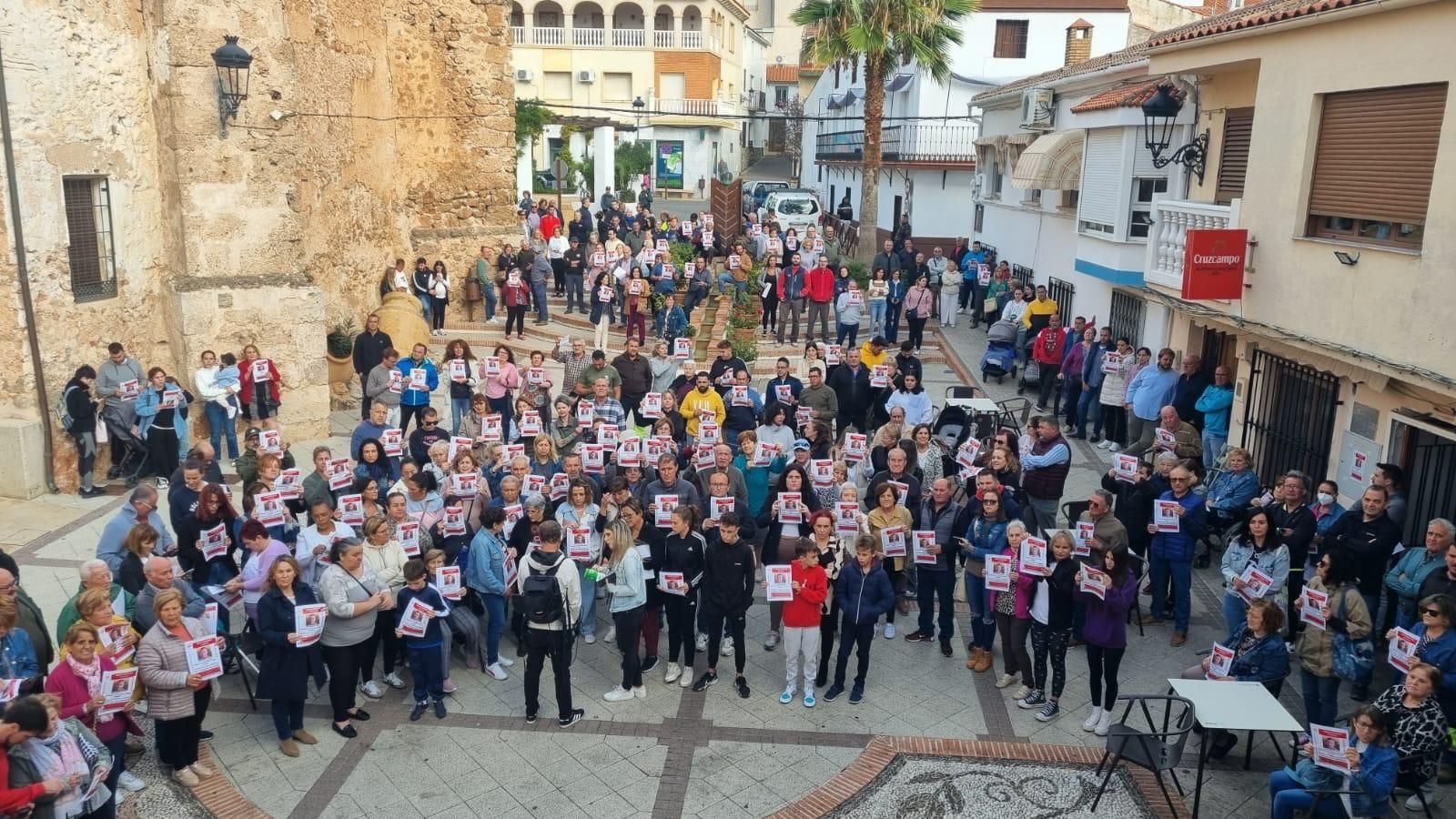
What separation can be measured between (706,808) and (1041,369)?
41.2ft

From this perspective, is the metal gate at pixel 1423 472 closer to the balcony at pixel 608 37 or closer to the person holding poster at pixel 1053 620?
the person holding poster at pixel 1053 620

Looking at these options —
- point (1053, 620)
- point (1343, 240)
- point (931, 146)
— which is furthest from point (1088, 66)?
point (1053, 620)

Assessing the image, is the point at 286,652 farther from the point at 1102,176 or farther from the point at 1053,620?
the point at 1102,176

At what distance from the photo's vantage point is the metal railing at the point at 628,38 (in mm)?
57344

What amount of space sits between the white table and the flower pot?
1451 centimetres

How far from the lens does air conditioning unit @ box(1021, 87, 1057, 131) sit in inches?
927

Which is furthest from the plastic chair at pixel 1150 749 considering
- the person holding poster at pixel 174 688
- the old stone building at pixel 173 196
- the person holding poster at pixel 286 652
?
the old stone building at pixel 173 196

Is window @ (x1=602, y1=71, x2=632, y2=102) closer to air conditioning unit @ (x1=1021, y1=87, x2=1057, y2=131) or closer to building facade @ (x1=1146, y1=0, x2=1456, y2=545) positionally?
air conditioning unit @ (x1=1021, y1=87, x2=1057, y2=131)

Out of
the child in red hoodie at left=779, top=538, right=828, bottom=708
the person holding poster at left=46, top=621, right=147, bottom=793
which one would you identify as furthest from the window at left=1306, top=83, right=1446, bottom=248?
the person holding poster at left=46, top=621, right=147, bottom=793

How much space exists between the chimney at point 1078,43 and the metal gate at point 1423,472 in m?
23.0

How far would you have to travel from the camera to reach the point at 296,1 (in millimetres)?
17391

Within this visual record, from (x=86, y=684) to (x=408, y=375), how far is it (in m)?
8.13

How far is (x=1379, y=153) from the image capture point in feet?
36.2

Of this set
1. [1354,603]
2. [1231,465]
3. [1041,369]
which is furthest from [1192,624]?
[1041,369]
